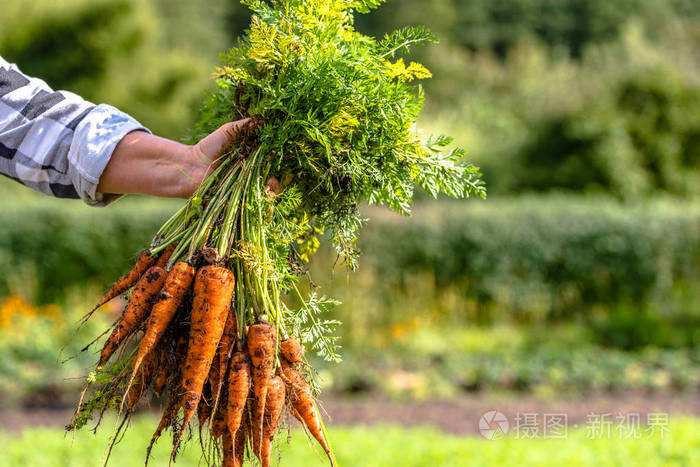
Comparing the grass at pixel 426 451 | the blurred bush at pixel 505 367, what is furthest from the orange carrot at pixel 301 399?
the blurred bush at pixel 505 367

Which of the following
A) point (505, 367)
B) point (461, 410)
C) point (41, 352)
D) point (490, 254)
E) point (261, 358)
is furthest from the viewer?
point (490, 254)

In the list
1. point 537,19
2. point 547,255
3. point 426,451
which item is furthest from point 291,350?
point 537,19

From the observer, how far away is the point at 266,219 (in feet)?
6.97

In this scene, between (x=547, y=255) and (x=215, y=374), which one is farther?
(x=547, y=255)

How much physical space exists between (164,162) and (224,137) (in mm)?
175

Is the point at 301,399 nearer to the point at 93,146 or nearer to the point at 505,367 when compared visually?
the point at 93,146

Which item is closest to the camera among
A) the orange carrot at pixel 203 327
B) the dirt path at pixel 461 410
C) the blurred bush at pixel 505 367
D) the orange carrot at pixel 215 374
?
the orange carrot at pixel 203 327

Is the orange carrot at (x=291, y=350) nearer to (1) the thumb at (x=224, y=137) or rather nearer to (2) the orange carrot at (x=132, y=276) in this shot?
(2) the orange carrot at (x=132, y=276)

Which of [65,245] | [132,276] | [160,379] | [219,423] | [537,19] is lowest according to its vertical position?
[219,423]

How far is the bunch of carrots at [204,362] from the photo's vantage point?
205 cm

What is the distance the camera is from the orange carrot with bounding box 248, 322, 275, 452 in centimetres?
204

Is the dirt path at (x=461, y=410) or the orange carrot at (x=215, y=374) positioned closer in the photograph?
the orange carrot at (x=215, y=374)

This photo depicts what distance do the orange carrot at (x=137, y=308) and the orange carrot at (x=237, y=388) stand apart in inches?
10.0

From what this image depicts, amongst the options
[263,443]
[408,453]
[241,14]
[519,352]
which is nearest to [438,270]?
[519,352]
